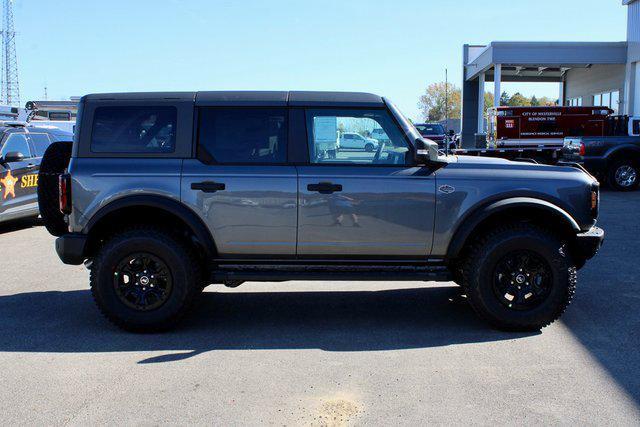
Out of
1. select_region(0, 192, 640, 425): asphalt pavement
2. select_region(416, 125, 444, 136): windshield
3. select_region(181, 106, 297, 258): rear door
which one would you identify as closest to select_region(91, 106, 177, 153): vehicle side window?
select_region(181, 106, 297, 258): rear door

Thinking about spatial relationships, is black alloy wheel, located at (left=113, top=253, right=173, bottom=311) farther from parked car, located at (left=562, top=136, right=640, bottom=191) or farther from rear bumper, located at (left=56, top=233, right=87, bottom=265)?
parked car, located at (left=562, top=136, right=640, bottom=191)

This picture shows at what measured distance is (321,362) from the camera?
15.5 feet

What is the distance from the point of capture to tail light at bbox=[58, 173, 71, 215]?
539 cm

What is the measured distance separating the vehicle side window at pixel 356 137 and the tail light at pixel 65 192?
203 cm

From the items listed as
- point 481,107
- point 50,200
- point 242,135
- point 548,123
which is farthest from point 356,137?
point 481,107

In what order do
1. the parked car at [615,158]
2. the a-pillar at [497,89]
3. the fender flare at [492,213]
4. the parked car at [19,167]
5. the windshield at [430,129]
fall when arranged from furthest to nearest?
the windshield at [430,129], the a-pillar at [497,89], the parked car at [615,158], the parked car at [19,167], the fender flare at [492,213]

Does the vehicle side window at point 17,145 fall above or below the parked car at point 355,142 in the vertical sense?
above

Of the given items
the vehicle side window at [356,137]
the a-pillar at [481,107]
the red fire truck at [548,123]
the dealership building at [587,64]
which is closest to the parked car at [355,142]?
the vehicle side window at [356,137]

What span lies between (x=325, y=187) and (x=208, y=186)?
97cm

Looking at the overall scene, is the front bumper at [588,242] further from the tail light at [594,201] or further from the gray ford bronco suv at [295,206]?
the tail light at [594,201]

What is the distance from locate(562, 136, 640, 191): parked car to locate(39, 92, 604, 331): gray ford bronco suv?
1265cm

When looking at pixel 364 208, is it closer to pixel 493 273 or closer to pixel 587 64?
A: pixel 493 273

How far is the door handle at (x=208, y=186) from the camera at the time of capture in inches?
210

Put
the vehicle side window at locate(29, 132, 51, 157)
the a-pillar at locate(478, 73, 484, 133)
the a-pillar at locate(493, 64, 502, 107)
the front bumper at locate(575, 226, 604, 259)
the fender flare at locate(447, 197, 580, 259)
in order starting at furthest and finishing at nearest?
the a-pillar at locate(478, 73, 484, 133) → the a-pillar at locate(493, 64, 502, 107) → the vehicle side window at locate(29, 132, 51, 157) → the front bumper at locate(575, 226, 604, 259) → the fender flare at locate(447, 197, 580, 259)
